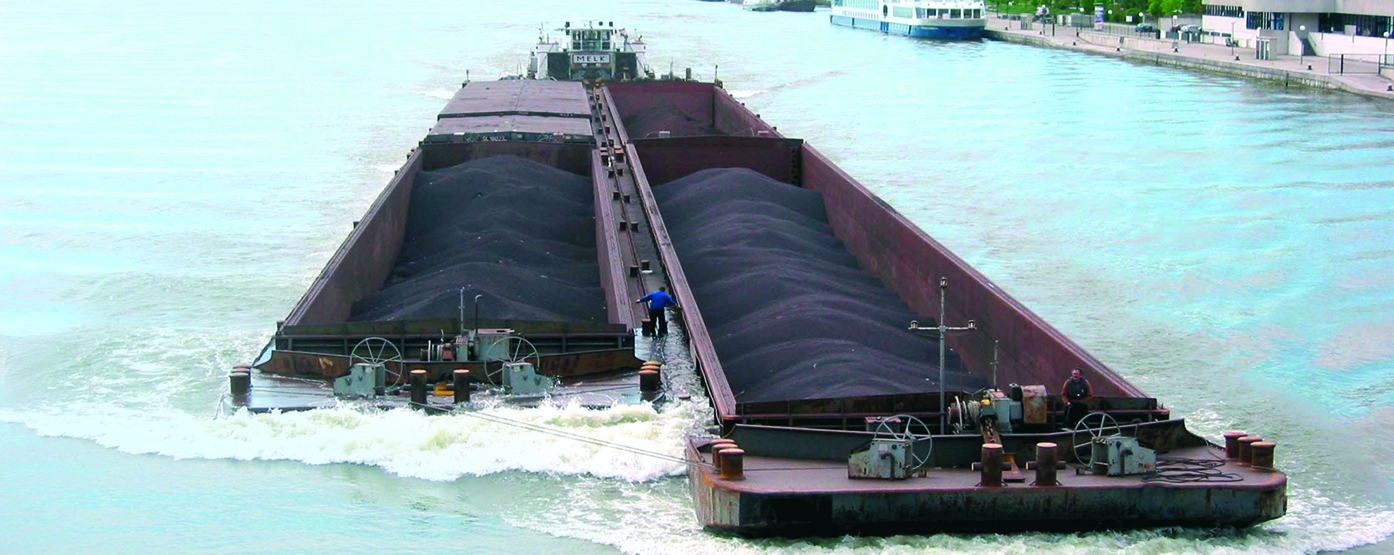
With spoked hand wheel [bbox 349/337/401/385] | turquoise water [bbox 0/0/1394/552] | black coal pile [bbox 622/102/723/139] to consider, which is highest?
black coal pile [bbox 622/102/723/139]

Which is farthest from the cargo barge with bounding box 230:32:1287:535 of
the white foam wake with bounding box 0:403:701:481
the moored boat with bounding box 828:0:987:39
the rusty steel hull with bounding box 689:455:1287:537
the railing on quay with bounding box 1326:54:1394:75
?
the moored boat with bounding box 828:0:987:39

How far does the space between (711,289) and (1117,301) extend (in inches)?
232

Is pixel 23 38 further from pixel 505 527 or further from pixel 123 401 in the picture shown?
pixel 505 527

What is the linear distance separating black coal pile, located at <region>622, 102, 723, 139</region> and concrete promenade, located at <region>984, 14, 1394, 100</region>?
1988 cm

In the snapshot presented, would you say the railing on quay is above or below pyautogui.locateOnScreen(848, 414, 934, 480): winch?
above

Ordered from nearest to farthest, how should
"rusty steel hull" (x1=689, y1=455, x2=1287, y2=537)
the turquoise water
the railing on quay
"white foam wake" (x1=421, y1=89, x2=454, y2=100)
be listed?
"rusty steel hull" (x1=689, y1=455, x2=1287, y2=537) → the turquoise water → "white foam wake" (x1=421, y1=89, x2=454, y2=100) → the railing on quay

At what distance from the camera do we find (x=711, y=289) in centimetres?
1672

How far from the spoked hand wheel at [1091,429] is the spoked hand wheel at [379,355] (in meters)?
Answer: 5.10

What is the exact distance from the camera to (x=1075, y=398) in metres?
11.1

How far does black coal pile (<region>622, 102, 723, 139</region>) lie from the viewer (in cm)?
Result: 3453

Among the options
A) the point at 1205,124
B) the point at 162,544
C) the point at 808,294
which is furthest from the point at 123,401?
the point at 1205,124

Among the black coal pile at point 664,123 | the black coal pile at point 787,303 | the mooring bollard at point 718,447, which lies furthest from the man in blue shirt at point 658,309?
the black coal pile at point 664,123

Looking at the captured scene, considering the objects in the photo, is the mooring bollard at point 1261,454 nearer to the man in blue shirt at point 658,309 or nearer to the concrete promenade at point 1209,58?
the man in blue shirt at point 658,309

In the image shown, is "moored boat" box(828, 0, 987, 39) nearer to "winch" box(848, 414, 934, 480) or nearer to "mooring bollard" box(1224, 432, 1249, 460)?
"mooring bollard" box(1224, 432, 1249, 460)
